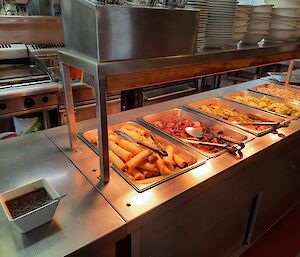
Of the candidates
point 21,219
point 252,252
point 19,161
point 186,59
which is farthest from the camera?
point 252,252

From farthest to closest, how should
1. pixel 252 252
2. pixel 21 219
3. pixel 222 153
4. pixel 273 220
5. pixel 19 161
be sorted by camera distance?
pixel 273 220 → pixel 252 252 → pixel 222 153 → pixel 19 161 → pixel 21 219

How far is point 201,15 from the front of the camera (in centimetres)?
107

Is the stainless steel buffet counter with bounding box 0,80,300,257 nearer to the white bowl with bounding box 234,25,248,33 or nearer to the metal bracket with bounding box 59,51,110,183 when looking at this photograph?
the metal bracket with bounding box 59,51,110,183

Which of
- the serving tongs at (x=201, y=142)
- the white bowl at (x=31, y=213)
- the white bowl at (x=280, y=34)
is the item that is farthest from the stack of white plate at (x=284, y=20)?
the white bowl at (x=31, y=213)

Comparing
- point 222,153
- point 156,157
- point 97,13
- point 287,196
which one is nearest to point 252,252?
point 287,196

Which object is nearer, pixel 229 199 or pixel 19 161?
pixel 19 161

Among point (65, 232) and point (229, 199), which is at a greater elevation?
point (65, 232)

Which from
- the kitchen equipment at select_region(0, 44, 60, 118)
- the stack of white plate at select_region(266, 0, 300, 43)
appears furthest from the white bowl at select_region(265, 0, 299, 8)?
the kitchen equipment at select_region(0, 44, 60, 118)

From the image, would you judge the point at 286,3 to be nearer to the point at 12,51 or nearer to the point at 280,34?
the point at 280,34

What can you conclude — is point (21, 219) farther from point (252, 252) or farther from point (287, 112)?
point (287, 112)

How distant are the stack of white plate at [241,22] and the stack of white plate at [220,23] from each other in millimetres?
71

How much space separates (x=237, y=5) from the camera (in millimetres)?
1196

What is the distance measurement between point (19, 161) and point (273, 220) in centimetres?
175

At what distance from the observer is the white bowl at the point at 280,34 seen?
4.98 ft
